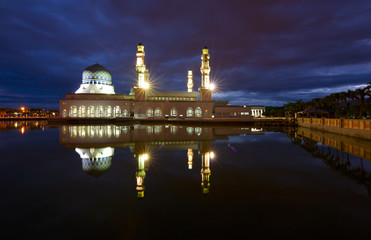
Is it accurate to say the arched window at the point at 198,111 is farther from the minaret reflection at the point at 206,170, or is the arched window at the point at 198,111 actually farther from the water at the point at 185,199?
the water at the point at 185,199

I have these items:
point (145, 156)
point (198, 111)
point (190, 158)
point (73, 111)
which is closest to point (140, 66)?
point (198, 111)

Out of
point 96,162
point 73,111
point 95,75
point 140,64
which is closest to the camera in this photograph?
point 96,162

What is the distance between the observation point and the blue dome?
6259cm

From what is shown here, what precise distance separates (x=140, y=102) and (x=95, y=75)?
59.2 ft

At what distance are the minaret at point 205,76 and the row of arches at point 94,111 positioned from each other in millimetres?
23086

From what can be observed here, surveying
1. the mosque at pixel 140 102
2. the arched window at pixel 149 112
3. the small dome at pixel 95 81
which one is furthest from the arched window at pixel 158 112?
the small dome at pixel 95 81

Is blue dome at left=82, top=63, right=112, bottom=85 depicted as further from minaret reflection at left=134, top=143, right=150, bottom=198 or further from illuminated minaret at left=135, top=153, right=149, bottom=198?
illuminated minaret at left=135, top=153, right=149, bottom=198

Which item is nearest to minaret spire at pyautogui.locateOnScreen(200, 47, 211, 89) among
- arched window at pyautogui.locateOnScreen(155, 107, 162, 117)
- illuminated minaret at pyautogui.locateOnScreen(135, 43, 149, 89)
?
arched window at pyautogui.locateOnScreen(155, 107, 162, 117)

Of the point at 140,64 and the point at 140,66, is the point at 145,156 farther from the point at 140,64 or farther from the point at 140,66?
the point at 140,64

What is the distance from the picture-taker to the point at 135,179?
767cm

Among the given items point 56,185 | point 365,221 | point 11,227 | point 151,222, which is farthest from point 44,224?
point 365,221

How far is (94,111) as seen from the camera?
190 ft

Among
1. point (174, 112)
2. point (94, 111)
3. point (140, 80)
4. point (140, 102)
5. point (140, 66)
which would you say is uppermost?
point (140, 66)

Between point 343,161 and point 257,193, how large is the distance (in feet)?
24.2
